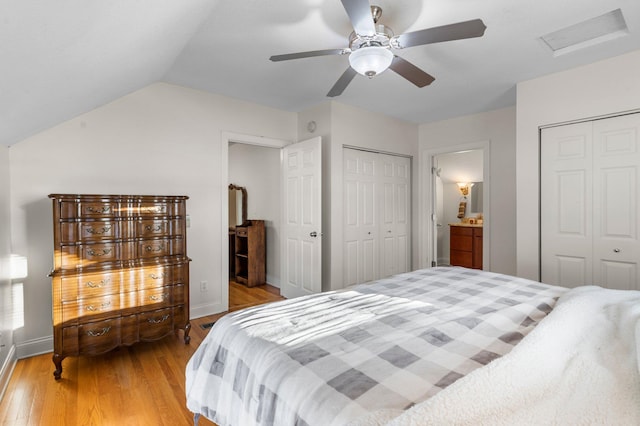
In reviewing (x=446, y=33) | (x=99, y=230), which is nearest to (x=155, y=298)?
(x=99, y=230)

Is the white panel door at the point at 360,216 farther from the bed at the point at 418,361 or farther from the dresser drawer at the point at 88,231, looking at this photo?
the dresser drawer at the point at 88,231

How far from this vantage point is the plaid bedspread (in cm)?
86

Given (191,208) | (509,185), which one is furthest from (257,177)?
(509,185)

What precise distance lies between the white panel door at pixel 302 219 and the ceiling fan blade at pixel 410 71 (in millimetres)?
1435

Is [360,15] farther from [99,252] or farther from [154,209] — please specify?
[99,252]

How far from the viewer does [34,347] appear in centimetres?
247

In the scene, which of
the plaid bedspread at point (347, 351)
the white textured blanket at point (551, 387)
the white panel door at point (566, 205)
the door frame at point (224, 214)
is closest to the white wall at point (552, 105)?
the white panel door at point (566, 205)

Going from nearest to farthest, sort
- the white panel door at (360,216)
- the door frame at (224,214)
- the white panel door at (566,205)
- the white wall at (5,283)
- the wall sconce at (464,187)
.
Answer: the white wall at (5,283) → the white panel door at (566,205) → the door frame at (224,214) → the white panel door at (360,216) → the wall sconce at (464,187)

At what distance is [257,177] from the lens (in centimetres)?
498

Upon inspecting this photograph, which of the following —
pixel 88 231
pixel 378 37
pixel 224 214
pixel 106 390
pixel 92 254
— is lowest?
pixel 106 390

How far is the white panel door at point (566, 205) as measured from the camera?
109 inches

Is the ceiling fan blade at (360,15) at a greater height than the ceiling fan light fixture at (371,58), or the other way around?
the ceiling fan blade at (360,15)

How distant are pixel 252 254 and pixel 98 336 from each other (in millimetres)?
2486

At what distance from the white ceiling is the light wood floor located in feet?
5.57
